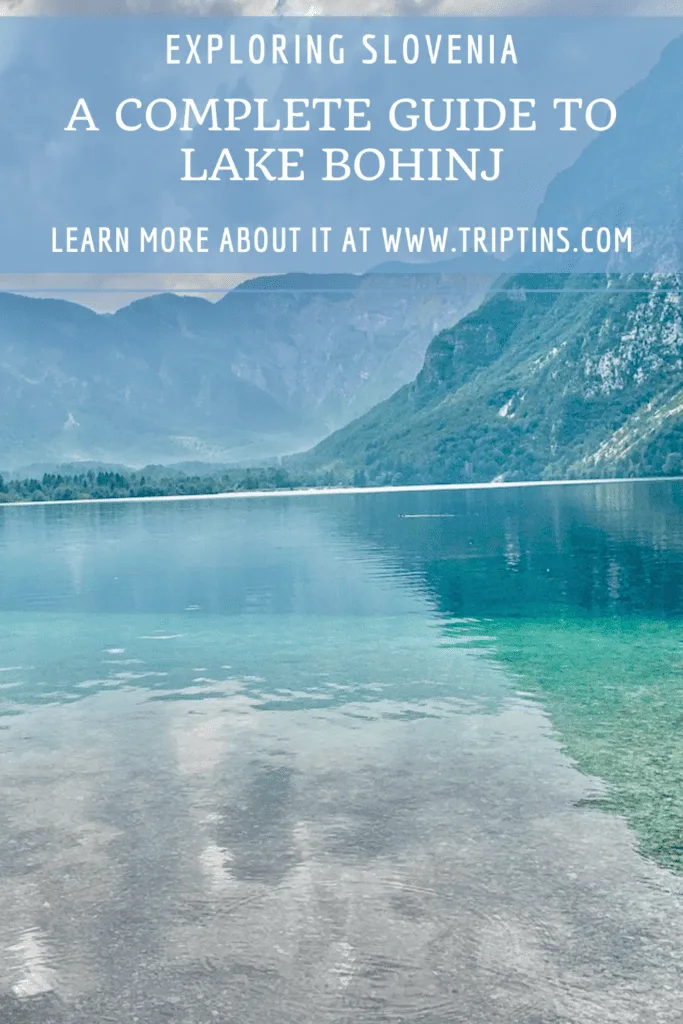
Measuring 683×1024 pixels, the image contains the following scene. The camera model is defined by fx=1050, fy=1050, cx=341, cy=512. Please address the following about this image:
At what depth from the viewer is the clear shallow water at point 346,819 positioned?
58.4 ft

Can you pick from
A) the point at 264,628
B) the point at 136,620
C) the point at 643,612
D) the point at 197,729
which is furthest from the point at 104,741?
the point at 643,612

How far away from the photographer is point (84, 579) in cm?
9825

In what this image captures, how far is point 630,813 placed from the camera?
87.3 ft

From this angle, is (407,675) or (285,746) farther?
(407,675)

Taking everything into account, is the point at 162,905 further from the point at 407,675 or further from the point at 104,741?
the point at 407,675

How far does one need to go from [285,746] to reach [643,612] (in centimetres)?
3578

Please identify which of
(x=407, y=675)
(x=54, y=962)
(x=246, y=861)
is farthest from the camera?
(x=407, y=675)

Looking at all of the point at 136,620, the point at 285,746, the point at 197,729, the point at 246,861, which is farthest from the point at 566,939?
the point at 136,620

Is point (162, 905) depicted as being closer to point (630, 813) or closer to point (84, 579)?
point (630, 813)

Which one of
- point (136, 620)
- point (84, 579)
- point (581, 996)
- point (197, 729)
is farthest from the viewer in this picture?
point (84, 579)

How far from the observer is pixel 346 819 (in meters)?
26.2

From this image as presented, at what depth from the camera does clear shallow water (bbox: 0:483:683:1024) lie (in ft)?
58.4

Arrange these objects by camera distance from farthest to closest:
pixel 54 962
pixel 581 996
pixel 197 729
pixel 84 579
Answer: pixel 84 579 < pixel 197 729 < pixel 54 962 < pixel 581 996

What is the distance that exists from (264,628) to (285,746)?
28579 mm
